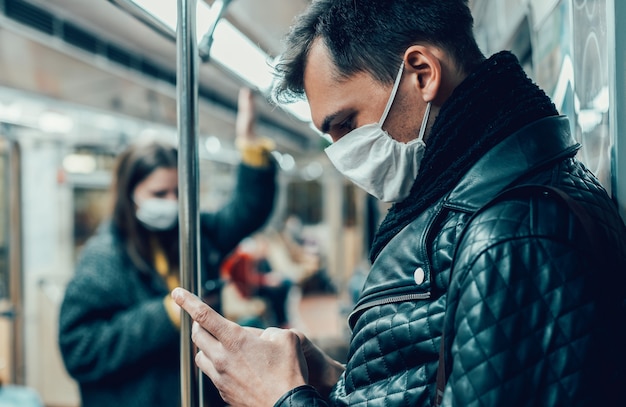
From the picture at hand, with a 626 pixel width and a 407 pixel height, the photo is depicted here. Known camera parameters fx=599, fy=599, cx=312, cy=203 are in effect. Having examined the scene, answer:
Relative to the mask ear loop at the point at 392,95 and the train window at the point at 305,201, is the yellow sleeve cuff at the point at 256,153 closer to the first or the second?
the mask ear loop at the point at 392,95

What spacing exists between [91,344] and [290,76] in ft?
4.19

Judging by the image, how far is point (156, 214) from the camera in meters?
2.05

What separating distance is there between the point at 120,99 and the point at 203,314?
349 cm

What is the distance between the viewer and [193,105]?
0.91 m

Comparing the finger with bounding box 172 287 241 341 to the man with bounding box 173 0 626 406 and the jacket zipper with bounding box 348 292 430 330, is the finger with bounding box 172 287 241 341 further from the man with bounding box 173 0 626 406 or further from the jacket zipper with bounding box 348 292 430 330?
the jacket zipper with bounding box 348 292 430 330

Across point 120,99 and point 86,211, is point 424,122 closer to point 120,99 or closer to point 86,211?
point 120,99

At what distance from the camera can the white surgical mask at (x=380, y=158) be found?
0.96m

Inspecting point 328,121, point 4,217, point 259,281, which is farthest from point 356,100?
point 259,281

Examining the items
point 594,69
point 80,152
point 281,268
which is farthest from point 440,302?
point 281,268

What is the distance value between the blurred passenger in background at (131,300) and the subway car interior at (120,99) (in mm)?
211

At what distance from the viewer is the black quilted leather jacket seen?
638 millimetres

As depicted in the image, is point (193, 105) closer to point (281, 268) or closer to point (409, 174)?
point (409, 174)

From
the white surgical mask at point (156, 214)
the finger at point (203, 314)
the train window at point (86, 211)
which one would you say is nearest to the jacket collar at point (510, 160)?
the finger at point (203, 314)

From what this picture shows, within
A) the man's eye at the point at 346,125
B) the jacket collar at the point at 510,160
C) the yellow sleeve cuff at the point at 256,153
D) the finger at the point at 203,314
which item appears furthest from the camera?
the yellow sleeve cuff at the point at 256,153
